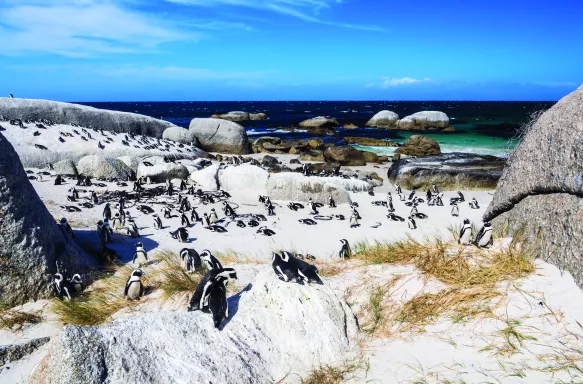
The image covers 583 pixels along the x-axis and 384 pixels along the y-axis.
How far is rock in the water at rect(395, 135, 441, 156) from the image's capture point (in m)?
29.4

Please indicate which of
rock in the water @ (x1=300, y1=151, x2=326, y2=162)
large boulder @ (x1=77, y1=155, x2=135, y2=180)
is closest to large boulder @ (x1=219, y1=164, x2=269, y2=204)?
large boulder @ (x1=77, y1=155, x2=135, y2=180)

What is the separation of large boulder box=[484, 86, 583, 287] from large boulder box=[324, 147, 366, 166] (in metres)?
18.1

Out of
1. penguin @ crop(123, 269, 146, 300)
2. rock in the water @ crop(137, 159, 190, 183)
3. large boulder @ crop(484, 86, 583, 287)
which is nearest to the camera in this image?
large boulder @ crop(484, 86, 583, 287)

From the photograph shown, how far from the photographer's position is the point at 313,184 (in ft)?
48.0

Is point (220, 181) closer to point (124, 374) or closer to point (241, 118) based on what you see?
point (124, 374)

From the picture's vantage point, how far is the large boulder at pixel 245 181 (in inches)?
600

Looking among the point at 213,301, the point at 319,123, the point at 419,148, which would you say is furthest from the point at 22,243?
the point at 319,123

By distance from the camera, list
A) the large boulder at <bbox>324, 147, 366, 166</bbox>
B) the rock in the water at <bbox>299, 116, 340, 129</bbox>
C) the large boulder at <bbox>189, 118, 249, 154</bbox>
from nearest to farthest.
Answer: the large boulder at <bbox>324, 147, 366, 166</bbox>, the large boulder at <bbox>189, 118, 249, 154</bbox>, the rock in the water at <bbox>299, 116, 340, 129</bbox>

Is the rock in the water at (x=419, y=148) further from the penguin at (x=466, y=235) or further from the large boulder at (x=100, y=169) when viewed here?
the penguin at (x=466, y=235)

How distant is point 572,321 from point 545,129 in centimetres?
316

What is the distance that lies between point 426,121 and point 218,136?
31.4 m

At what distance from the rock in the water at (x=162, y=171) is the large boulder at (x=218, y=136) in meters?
10.6

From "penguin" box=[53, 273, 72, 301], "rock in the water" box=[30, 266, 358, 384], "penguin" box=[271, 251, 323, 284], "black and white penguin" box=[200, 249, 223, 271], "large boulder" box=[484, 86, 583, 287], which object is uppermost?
"large boulder" box=[484, 86, 583, 287]

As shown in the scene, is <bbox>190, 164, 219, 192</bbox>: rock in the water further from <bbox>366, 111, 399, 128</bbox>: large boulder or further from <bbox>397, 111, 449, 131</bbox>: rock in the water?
<bbox>366, 111, 399, 128</bbox>: large boulder
